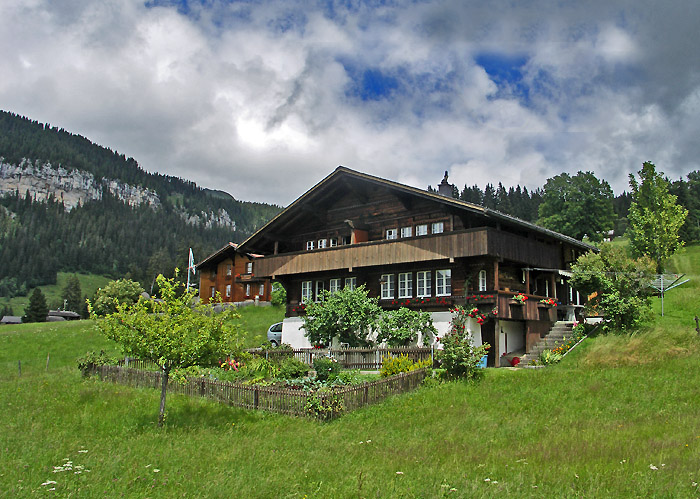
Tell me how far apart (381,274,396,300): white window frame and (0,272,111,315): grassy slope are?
445 ft

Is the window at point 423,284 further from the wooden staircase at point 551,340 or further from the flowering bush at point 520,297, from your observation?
the wooden staircase at point 551,340

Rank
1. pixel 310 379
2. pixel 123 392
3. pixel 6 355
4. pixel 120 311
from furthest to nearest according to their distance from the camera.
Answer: pixel 6 355
pixel 310 379
pixel 123 392
pixel 120 311

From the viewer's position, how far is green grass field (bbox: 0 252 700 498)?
10250 millimetres

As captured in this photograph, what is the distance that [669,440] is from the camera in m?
13.0

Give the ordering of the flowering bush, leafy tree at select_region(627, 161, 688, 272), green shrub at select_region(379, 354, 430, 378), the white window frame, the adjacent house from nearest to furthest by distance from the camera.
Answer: green shrub at select_region(379, 354, 430, 378) < the adjacent house < the flowering bush < the white window frame < leafy tree at select_region(627, 161, 688, 272)

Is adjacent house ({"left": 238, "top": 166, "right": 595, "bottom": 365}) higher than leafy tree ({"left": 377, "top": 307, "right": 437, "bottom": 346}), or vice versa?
adjacent house ({"left": 238, "top": 166, "right": 595, "bottom": 365})

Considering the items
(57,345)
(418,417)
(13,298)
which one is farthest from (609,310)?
(13,298)

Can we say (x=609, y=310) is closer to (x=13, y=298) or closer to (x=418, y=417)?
(x=418, y=417)

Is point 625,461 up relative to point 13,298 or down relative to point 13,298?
down

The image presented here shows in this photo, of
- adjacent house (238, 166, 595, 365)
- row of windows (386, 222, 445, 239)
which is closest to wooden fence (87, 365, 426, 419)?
adjacent house (238, 166, 595, 365)

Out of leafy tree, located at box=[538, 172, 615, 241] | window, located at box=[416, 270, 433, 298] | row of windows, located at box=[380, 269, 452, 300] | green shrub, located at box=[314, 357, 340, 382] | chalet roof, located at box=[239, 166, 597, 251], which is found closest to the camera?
green shrub, located at box=[314, 357, 340, 382]

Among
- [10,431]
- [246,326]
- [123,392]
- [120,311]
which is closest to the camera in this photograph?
[10,431]

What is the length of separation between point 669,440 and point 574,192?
176 feet

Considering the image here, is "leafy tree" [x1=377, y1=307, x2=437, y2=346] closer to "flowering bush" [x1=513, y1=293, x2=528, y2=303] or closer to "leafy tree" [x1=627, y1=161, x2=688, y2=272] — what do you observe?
"flowering bush" [x1=513, y1=293, x2=528, y2=303]
